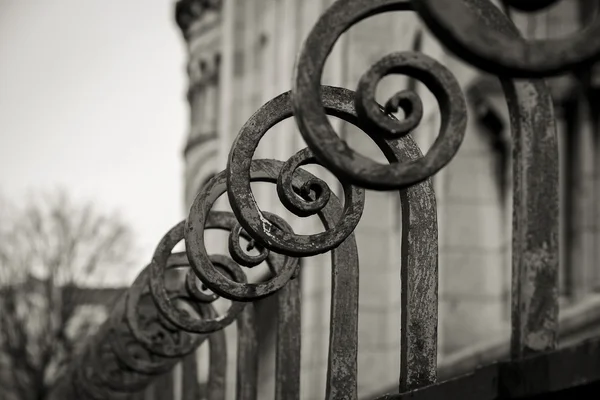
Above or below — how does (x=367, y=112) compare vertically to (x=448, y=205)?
above

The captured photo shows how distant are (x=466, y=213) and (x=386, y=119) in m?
12.8

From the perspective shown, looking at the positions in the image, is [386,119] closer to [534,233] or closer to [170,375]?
A: [534,233]

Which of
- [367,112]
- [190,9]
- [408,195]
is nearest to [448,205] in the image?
[408,195]

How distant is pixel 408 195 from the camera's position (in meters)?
3.88

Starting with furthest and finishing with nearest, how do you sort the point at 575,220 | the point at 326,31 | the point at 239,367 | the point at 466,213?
the point at 466,213 → the point at 575,220 → the point at 239,367 → the point at 326,31

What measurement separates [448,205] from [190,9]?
2639 cm

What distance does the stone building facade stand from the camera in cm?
1347

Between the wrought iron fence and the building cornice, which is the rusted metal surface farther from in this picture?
the building cornice

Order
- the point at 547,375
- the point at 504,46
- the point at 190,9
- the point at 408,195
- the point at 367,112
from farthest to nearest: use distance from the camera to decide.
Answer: the point at 190,9 → the point at 408,195 → the point at 367,112 → the point at 547,375 → the point at 504,46

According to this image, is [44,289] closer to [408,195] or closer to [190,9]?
[190,9]

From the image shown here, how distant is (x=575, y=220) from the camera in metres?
13.5

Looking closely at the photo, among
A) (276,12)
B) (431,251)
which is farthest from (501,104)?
(276,12)

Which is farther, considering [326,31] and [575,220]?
[575,220]

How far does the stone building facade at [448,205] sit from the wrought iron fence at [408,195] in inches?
95.6
